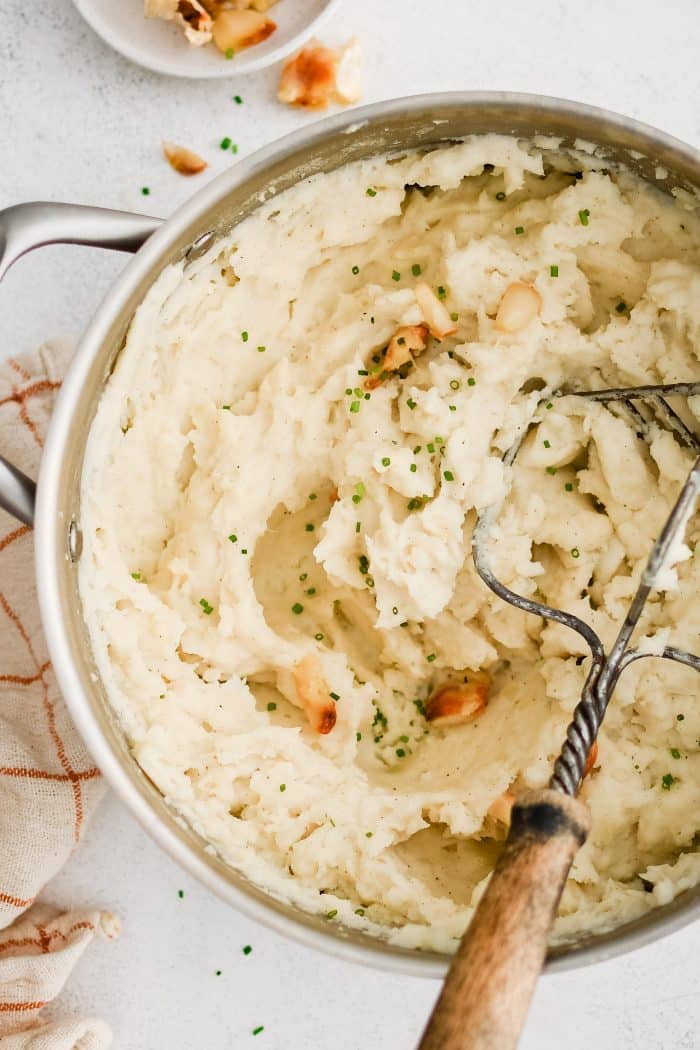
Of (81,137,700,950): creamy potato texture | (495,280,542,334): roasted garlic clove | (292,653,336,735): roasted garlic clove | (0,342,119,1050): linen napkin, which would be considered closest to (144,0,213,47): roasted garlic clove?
(81,137,700,950): creamy potato texture

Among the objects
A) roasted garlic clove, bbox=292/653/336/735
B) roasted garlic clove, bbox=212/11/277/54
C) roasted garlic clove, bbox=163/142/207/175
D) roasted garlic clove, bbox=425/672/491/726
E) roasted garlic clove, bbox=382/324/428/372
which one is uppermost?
roasted garlic clove, bbox=212/11/277/54

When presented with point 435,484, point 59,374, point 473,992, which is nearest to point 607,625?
point 435,484

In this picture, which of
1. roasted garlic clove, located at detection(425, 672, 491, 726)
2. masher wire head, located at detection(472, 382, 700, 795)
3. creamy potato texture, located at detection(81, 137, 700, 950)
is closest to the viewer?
masher wire head, located at detection(472, 382, 700, 795)

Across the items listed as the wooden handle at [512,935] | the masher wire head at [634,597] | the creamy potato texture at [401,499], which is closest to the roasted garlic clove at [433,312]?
the creamy potato texture at [401,499]

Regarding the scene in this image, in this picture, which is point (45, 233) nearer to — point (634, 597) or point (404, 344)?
point (404, 344)

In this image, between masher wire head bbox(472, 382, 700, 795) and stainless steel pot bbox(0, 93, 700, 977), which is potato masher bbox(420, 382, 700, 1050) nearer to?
masher wire head bbox(472, 382, 700, 795)

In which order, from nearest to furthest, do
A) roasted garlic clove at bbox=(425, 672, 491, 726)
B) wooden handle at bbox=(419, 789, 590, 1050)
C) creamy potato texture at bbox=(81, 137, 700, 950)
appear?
wooden handle at bbox=(419, 789, 590, 1050), creamy potato texture at bbox=(81, 137, 700, 950), roasted garlic clove at bbox=(425, 672, 491, 726)

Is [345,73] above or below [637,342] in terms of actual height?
above

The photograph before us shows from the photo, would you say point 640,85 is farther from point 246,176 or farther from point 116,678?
point 116,678
